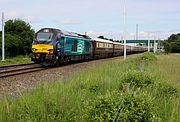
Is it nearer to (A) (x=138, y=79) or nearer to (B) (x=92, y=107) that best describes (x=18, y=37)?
(A) (x=138, y=79)

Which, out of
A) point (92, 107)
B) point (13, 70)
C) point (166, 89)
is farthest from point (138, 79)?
point (13, 70)

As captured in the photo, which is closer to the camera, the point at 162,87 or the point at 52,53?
the point at 162,87

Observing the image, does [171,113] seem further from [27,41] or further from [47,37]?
[27,41]

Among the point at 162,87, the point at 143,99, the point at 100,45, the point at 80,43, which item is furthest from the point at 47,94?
the point at 100,45

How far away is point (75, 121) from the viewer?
6375mm

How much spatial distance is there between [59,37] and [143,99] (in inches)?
856

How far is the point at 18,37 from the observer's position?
48812 mm

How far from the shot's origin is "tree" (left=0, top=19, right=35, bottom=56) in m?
44.9

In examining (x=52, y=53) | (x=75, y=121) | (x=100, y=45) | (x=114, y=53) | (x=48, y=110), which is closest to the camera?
(x=75, y=121)

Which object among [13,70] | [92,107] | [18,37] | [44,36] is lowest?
[13,70]

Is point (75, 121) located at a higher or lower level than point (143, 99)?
lower

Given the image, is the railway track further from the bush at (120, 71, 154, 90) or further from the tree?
the tree

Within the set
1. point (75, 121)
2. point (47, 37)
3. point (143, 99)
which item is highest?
point (47, 37)

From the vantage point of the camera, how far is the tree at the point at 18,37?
44.9 meters
